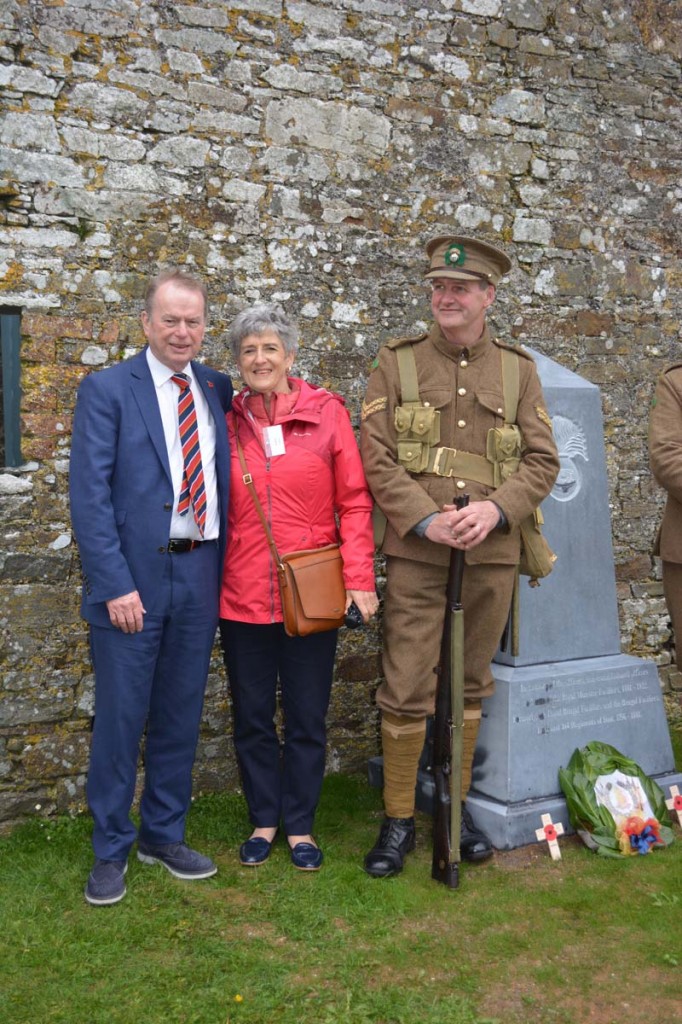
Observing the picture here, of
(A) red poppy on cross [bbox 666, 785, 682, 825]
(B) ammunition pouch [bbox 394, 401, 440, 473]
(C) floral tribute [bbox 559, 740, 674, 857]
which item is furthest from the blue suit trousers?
(A) red poppy on cross [bbox 666, 785, 682, 825]

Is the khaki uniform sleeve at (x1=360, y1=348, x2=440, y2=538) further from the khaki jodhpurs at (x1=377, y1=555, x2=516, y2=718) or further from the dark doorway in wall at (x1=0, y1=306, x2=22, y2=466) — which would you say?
the dark doorway in wall at (x1=0, y1=306, x2=22, y2=466)

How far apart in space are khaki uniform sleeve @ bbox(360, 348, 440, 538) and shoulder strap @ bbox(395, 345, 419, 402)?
22 mm

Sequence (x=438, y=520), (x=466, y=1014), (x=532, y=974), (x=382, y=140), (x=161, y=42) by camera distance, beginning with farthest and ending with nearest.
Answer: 1. (x=382, y=140)
2. (x=161, y=42)
3. (x=438, y=520)
4. (x=532, y=974)
5. (x=466, y=1014)

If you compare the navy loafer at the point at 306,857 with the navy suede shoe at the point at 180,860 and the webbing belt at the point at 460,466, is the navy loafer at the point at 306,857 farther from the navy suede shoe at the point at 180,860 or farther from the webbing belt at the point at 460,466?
the webbing belt at the point at 460,466

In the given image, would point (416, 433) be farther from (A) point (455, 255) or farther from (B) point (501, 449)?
(A) point (455, 255)

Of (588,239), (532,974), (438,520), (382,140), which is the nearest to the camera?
(532,974)

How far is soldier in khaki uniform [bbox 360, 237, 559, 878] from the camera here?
318 cm

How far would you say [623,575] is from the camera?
4746 millimetres

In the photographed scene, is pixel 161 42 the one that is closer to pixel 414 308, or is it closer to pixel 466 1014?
pixel 414 308

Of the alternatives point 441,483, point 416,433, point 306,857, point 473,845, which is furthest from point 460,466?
point 306,857

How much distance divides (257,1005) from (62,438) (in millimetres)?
2111

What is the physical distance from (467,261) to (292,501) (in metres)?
1.00

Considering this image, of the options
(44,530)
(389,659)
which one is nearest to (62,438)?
(44,530)

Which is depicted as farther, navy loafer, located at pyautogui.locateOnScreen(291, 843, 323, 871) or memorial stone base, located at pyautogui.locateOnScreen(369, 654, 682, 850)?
memorial stone base, located at pyautogui.locateOnScreen(369, 654, 682, 850)
